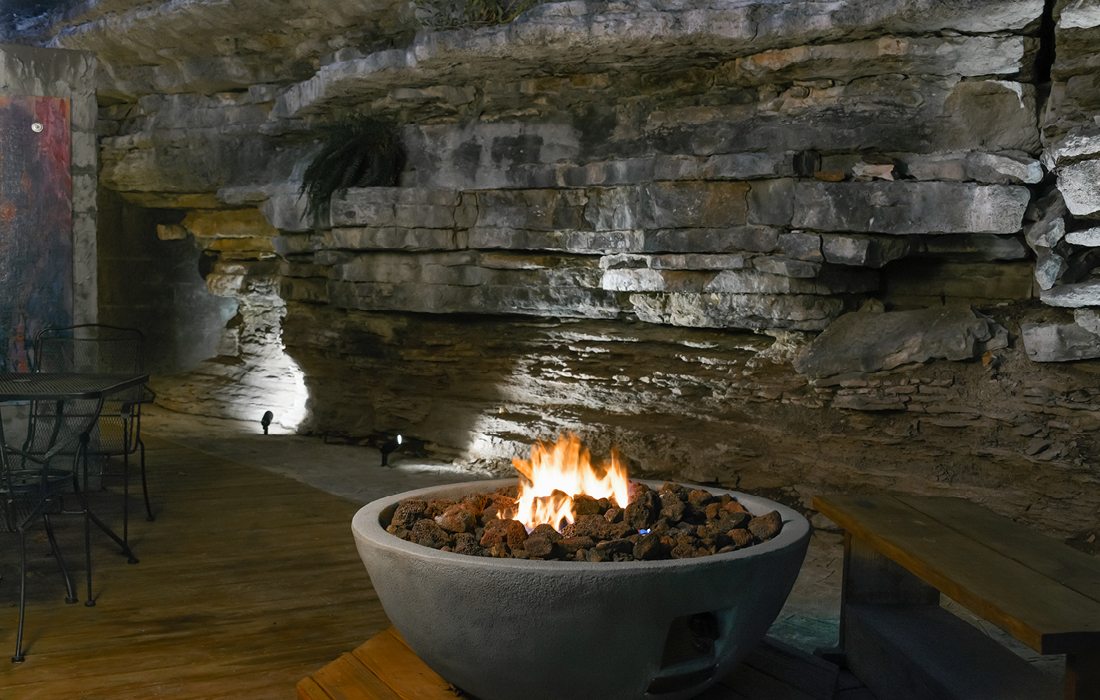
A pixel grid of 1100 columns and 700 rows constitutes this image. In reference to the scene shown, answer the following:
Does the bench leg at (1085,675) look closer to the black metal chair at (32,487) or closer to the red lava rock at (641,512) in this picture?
the red lava rock at (641,512)

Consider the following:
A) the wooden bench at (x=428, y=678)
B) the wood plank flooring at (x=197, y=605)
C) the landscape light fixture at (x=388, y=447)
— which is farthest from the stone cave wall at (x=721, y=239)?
the wooden bench at (x=428, y=678)

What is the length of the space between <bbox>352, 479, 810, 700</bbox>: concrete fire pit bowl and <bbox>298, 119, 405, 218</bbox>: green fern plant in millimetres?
4434

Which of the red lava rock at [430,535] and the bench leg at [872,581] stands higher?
the red lava rock at [430,535]

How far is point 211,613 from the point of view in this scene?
11.9 ft

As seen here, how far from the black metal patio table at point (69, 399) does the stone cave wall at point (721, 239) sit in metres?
2.40

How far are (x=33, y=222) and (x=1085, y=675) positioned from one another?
4979 mm

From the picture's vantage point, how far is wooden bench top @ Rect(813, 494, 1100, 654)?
2.09 metres

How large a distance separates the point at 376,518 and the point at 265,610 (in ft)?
3.96

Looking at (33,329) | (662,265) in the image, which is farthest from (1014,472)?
(33,329)

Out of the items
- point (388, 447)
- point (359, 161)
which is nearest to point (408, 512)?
point (388, 447)

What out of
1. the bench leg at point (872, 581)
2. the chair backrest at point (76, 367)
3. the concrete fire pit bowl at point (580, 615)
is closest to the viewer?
the concrete fire pit bowl at point (580, 615)

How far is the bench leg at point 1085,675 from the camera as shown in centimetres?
208

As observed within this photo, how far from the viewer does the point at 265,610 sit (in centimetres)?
368

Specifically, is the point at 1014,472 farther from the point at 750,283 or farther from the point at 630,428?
the point at 630,428
